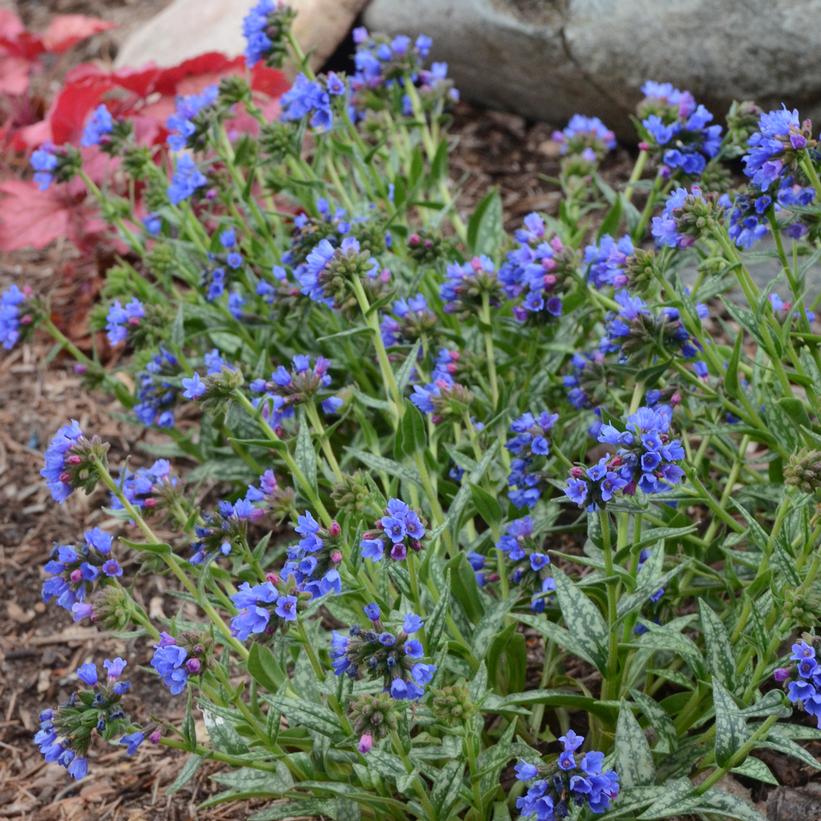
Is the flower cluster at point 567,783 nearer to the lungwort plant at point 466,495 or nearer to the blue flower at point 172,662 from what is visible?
the lungwort plant at point 466,495

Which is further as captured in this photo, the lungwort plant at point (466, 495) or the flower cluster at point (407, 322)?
the flower cluster at point (407, 322)

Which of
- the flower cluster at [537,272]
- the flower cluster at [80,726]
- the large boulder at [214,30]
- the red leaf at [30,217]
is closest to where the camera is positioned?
the flower cluster at [80,726]

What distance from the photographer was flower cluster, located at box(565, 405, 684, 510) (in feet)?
6.77


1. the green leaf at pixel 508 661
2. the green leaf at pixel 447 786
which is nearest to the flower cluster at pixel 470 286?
the green leaf at pixel 508 661

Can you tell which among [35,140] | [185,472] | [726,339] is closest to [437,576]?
[185,472]

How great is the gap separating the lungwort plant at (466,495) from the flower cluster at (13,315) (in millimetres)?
10

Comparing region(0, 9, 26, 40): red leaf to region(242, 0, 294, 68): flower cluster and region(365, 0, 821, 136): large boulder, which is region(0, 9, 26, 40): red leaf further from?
region(242, 0, 294, 68): flower cluster

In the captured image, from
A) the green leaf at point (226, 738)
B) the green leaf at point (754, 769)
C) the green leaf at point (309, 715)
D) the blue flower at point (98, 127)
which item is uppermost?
the blue flower at point (98, 127)

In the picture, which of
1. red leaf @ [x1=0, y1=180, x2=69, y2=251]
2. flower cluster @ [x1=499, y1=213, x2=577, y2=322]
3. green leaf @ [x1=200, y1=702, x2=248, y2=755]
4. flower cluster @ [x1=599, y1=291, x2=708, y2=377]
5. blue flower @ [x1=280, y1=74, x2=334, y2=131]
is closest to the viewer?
green leaf @ [x1=200, y1=702, x2=248, y2=755]

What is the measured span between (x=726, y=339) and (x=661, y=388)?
139 cm

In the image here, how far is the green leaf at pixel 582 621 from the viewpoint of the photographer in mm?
2424

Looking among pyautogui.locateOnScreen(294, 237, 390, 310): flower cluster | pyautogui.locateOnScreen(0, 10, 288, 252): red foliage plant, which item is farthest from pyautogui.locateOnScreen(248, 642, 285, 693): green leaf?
pyautogui.locateOnScreen(0, 10, 288, 252): red foliage plant

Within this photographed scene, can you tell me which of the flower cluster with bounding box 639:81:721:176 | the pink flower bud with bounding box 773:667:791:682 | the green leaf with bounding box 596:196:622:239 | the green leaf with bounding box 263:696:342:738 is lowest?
the green leaf with bounding box 263:696:342:738

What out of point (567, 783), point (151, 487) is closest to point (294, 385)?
point (151, 487)
